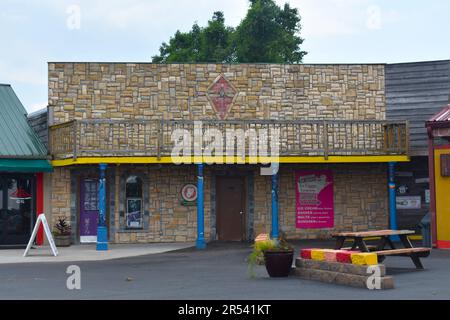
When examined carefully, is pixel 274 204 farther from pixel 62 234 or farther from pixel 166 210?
pixel 62 234

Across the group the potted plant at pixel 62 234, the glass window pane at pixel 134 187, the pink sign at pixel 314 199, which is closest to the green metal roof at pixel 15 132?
the potted plant at pixel 62 234

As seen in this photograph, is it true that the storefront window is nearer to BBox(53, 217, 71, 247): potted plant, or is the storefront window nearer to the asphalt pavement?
BBox(53, 217, 71, 247): potted plant

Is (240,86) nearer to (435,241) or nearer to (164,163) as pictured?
(164,163)

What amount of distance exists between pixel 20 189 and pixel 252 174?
296 inches

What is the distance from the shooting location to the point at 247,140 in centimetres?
2358

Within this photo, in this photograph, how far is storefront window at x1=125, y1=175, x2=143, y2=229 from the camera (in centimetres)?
2439

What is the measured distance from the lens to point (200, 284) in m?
13.6

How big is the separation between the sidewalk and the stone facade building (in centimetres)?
94

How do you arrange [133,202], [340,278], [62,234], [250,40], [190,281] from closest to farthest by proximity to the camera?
[340,278]
[190,281]
[62,234]
[133,202]
[250,40]

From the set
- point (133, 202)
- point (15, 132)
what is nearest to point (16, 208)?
point (15, 132)

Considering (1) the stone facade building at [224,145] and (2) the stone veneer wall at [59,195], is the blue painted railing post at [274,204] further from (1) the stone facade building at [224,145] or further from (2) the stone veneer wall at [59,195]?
(2) the stone veneer wall at [59,195]

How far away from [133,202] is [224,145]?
11.8 feet

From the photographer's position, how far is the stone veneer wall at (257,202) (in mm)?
24375
